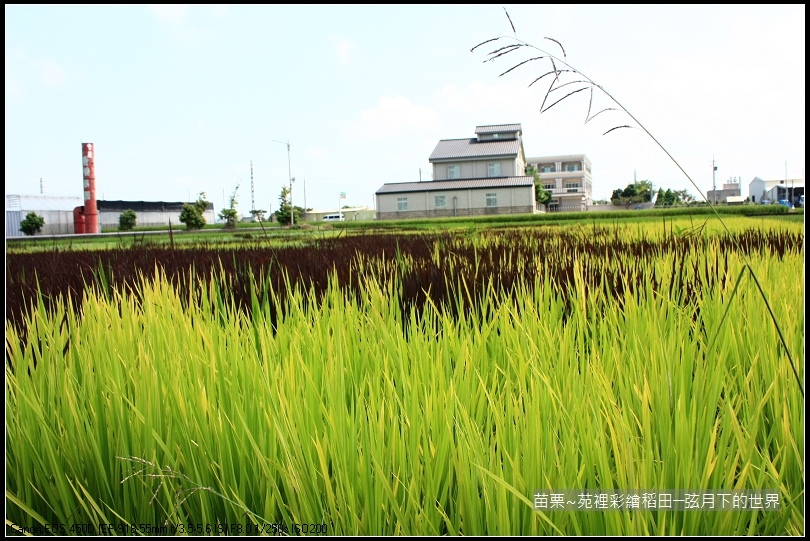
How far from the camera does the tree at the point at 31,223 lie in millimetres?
36134

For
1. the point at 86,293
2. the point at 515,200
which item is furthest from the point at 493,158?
the point at 86,293

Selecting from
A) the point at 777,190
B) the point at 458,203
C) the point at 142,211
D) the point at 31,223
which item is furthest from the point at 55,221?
the point at 777,190

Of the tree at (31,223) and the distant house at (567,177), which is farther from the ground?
the distant house at (567,177)

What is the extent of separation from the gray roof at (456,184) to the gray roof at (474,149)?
283 centimetres

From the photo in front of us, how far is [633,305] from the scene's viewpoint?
1.66m

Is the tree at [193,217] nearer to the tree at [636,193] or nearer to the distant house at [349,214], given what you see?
the distant house at [349,214]

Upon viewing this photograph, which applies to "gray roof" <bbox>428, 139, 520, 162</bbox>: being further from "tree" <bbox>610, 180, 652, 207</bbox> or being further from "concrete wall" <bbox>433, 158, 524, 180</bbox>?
"tree" <bbox>610, 180, 652, 207</bbox>

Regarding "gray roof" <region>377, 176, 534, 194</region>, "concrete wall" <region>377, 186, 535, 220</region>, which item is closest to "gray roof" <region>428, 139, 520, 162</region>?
"gray roof" <region>377, 176, 534, 194</region>

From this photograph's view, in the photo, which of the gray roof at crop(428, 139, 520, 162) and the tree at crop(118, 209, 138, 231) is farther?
the gray roof at crop(428, 139, 520, 162)

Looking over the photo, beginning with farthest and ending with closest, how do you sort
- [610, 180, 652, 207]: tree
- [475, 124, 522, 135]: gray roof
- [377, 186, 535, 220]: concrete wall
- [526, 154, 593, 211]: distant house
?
[526, 154, 593, 211]: distant house
[610, 180, 652, 207]: tree
[475, 124, 522, 135]: gray roof
[377, 186, 535, 220]: concrete wall

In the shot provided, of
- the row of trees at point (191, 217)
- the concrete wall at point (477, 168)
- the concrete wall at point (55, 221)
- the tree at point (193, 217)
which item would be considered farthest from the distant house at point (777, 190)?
the concrete wall at point (55, 221)

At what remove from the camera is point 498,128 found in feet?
176

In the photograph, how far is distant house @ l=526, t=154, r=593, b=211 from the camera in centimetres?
6825

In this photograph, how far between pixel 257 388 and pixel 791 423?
105 centimetres
